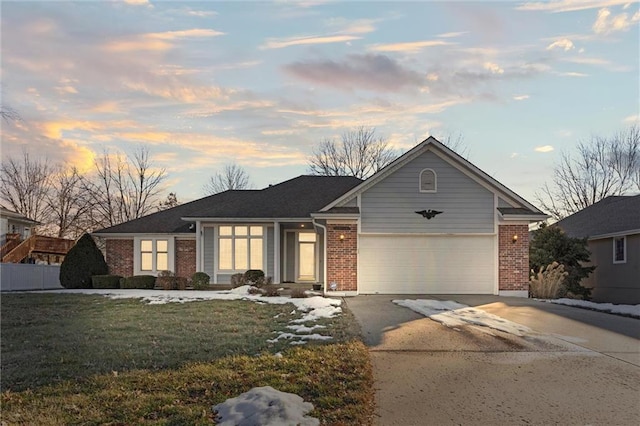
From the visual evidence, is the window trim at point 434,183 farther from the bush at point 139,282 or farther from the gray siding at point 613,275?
the bush at point 139,282

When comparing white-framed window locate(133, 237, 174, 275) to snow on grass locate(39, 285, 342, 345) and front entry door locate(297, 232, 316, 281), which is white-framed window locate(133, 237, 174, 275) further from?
front entry door locate(297, 232, 316, 281)

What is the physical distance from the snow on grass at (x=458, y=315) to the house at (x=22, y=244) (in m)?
22.8

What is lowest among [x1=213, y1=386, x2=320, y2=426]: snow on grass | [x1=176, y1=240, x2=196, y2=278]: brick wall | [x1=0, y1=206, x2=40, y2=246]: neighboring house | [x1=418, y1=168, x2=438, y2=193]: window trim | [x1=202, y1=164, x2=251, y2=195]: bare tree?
[x1=213, y1=386, x2=320, y2=426]: snow on grass

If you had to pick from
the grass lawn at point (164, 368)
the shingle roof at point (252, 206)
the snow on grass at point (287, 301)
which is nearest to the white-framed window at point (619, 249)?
the shingle roof at point (252, 206)

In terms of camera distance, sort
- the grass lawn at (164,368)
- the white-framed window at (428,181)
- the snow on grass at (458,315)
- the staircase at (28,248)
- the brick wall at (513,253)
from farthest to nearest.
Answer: the staircase at (28,248) → the white-framed window at (428,181) → the brick wall at (513,253) → the snow on grass at (458,315) → the grass lawn at (164,368)

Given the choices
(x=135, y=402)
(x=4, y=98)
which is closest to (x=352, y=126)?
(x=4, y=98)

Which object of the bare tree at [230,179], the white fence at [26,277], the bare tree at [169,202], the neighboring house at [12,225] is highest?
the bare tree at [230,179]

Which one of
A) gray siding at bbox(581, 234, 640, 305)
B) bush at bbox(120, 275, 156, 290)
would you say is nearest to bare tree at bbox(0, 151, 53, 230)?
bush at bbox(120, 275, 156, 290)

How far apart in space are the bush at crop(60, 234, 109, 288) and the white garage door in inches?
446

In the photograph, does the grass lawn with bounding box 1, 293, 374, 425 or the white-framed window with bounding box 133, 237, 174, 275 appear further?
the white-framed window with bounding box 133, 237, 174, 275

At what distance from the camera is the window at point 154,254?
2200 cm

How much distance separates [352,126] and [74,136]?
23.0 meters

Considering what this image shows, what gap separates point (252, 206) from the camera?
21.9 metres

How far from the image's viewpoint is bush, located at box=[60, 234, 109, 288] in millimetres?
21125
